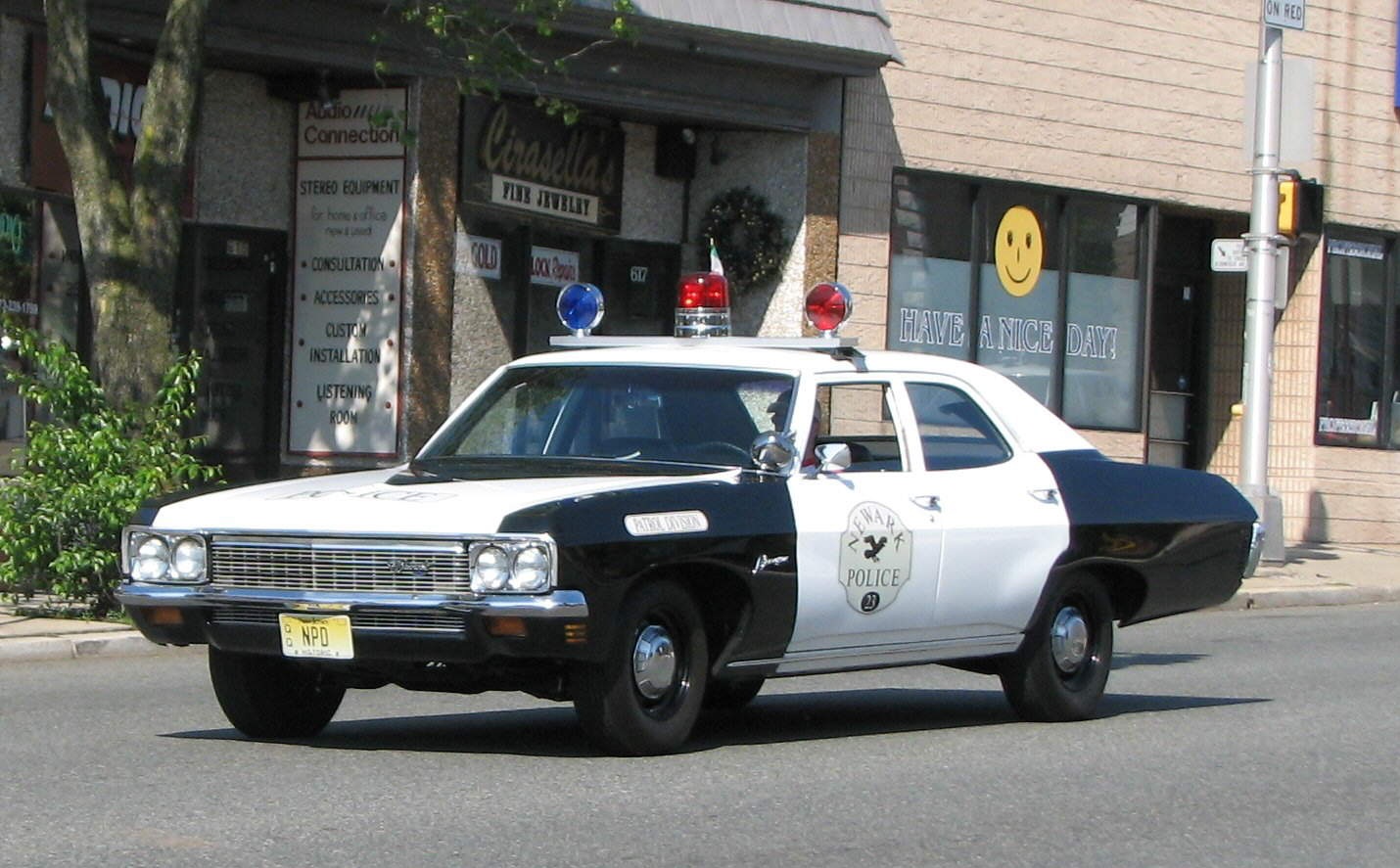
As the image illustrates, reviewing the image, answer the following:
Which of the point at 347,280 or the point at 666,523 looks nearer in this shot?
the point at 666,523

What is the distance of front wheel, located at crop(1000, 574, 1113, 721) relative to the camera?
984 cm

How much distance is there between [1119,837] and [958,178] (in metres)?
15.6

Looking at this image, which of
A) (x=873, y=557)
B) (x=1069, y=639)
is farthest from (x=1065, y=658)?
(x=873, y=557)

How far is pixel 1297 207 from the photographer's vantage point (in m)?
19.5

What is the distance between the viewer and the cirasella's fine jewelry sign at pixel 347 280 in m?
18.8

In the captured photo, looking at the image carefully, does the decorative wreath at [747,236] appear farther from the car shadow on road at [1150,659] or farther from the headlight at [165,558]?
the headlight at [165,558]

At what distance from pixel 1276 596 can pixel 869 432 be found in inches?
358

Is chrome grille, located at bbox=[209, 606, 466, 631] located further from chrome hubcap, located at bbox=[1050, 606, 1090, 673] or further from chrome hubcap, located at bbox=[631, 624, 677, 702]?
chrome hubcap, located at bbox=[1050, 606, 1090, 673]

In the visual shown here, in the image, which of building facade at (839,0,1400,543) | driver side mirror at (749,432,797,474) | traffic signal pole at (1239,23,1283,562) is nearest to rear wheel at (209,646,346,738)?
driver side mirror at (749,432,797,474)

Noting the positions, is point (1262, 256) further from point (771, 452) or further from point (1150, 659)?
point (771, 452)

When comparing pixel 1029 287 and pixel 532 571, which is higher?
pixel 1029 287

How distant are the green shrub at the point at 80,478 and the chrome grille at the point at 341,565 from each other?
5517mm

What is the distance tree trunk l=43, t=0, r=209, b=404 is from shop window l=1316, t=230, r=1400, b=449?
1512 cm

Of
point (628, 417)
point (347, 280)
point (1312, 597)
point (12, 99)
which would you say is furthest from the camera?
point (347, 280)
